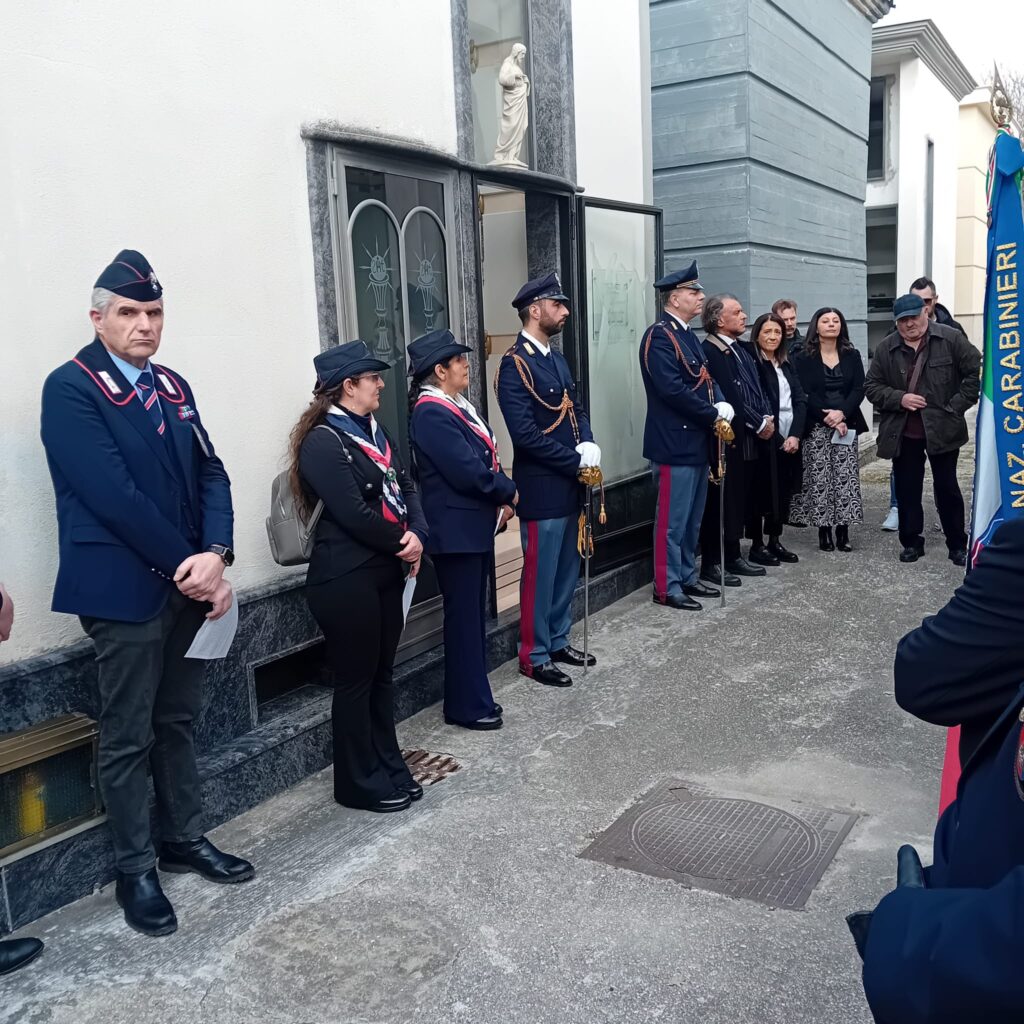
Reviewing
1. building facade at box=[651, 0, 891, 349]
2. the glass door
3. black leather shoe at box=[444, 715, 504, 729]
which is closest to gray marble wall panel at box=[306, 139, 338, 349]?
Result: black leather shoe at box=[444, 715, 504, 729]

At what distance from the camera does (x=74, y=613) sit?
3.24 meters

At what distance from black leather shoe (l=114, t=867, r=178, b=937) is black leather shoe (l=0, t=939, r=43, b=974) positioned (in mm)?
265

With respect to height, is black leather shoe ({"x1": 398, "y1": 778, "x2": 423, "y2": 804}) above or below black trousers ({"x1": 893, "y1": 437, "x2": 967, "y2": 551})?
below

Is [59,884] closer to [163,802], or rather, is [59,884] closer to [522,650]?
[163,802]

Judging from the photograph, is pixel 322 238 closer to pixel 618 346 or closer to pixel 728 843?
pixel 728 843

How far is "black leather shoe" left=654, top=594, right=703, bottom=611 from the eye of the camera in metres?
6.63

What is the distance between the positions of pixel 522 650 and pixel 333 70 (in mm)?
2858

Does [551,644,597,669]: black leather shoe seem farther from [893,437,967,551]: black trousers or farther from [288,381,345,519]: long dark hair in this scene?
[893,437,967,551]: black trousers

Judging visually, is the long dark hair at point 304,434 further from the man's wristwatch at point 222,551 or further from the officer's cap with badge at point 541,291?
the officer's cap with badge at point 541,291

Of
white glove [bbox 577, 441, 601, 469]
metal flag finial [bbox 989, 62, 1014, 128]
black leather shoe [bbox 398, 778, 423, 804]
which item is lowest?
black leather shoe [bbox 398, 778, 423, 804]

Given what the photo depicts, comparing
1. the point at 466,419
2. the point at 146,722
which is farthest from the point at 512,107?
the point at 146,722

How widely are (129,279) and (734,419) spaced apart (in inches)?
181

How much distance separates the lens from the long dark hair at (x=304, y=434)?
3.90m

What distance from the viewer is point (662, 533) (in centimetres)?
666
